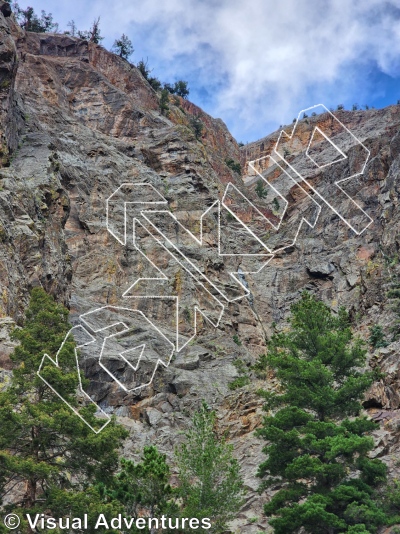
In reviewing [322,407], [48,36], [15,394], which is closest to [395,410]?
[322,407]

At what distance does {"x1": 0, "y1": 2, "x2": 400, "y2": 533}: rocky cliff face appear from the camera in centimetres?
3322

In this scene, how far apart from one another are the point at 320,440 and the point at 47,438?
800cm

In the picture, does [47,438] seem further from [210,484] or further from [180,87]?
[180,87]

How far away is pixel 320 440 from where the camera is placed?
66.6 feet

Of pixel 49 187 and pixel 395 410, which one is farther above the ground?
pixel 49 187

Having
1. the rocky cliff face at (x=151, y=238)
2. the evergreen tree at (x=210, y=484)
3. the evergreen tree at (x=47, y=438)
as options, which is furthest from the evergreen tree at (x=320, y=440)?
the evergreen tree at (x=47, y=438)

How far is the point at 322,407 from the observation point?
73.8 ft

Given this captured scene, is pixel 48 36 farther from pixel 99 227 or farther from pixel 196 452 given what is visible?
pixel 196 452

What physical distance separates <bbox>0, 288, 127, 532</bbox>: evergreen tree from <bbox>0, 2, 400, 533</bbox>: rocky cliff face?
336 cm

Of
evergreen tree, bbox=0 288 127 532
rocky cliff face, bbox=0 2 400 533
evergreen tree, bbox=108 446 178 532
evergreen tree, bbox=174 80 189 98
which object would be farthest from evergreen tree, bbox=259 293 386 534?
evergreen tree, bbox=174 80 189 98

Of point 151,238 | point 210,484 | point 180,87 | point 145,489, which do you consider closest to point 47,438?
point 145,489

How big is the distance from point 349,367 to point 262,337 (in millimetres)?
24730

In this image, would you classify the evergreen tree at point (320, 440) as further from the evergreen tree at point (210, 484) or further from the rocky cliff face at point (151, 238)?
the rocky cliff face at point (151, 238)

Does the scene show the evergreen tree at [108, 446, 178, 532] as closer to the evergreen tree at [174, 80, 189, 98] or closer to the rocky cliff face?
the rocky cliff face
